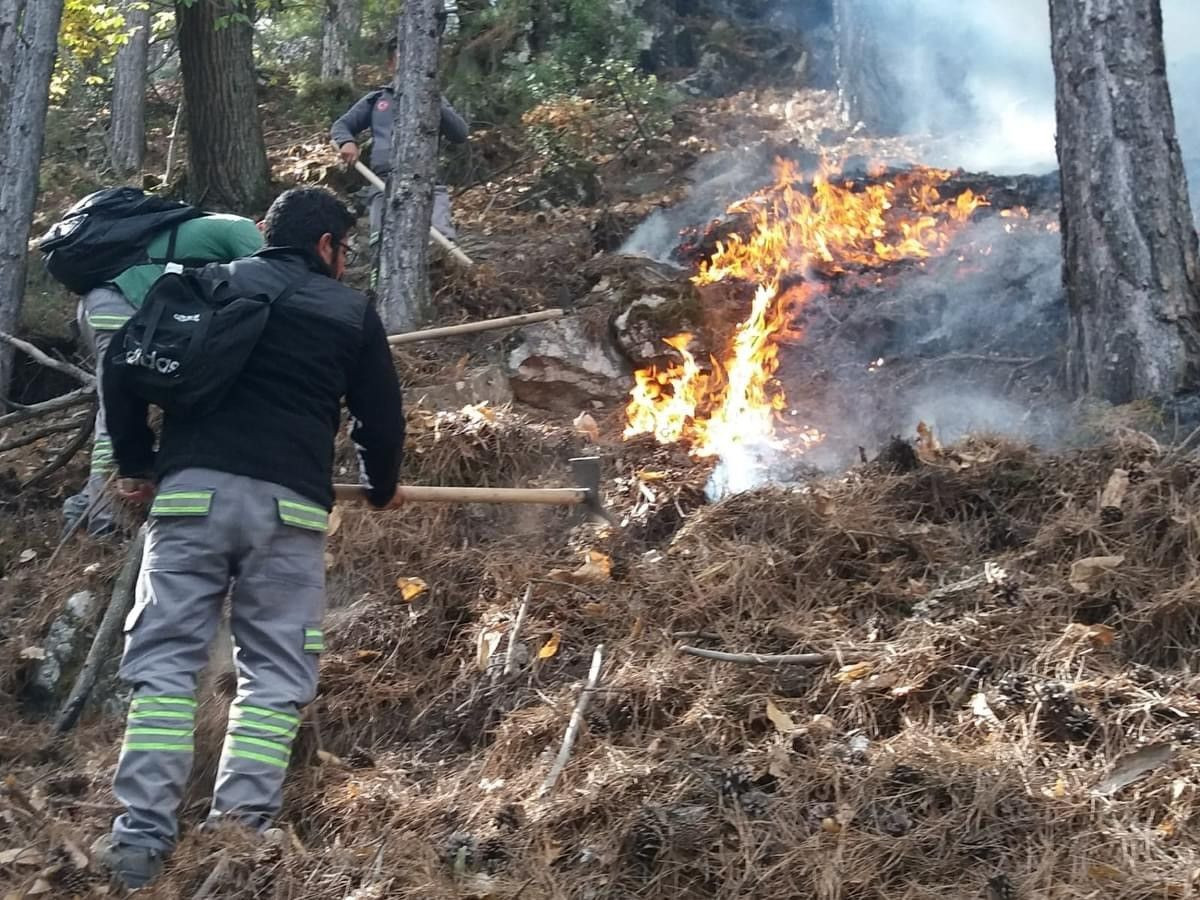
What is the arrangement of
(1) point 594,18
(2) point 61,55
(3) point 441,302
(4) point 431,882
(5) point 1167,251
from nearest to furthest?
(4) point 431,882 → (5) point 1167,251 → (3) point 441,302 → (1) point 594,18 → (2) point 61,55

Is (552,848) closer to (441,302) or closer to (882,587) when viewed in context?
(882,587)

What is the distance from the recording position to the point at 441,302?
8.48 m

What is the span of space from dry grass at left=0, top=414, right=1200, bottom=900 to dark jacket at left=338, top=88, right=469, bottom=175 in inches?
165

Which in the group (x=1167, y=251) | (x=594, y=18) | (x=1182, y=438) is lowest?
(x=1182, y=438)

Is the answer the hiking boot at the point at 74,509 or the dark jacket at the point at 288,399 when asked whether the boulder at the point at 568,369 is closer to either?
the hiking boot at the point at 74,509

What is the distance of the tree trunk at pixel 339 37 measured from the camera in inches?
610

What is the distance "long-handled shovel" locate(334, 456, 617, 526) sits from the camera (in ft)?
15.8

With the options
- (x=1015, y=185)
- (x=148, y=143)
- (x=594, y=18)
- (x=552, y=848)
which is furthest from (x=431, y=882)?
(x=148, y=143)

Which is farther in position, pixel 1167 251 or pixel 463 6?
pixel 463 6

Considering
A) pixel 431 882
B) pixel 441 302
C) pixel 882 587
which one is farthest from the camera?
pixel 441 302

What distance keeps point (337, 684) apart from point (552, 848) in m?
1.55

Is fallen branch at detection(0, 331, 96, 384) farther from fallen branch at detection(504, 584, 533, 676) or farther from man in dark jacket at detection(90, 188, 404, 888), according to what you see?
fallen branch at detection(504, 584, 533, 676)

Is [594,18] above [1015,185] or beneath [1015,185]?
above

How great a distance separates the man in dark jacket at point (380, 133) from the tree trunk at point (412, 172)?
41.2 inches
